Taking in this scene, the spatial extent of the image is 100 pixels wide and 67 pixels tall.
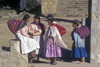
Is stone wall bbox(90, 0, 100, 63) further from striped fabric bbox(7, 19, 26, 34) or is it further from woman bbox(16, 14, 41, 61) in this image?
striped fabric bbox(7, 19, 26, 34)

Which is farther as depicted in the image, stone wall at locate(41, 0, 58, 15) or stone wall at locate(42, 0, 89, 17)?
stone wall at locate(41, 0, 58, 15)

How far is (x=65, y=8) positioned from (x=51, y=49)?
850 centimetres

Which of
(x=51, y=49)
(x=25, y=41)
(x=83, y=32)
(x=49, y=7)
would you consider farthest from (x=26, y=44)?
(x=49, y=7)

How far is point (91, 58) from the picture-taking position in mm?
6086

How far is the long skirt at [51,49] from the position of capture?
19.0 ft

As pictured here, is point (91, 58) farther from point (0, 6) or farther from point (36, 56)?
point (0, 6)

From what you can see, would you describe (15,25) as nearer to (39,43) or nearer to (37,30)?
(37,30)

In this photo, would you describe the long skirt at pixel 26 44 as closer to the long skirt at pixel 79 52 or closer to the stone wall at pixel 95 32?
the long skirt at pixel 79 52

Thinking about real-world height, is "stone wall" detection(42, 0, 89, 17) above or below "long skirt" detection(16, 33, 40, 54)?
above

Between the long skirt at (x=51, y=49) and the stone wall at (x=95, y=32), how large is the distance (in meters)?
1.04

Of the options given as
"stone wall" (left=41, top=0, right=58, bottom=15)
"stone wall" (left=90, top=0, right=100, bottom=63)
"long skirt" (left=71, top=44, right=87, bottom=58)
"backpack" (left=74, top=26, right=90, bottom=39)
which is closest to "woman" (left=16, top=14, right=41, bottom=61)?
"long skirt" (left=71, top=44, right=87, bottom=58)

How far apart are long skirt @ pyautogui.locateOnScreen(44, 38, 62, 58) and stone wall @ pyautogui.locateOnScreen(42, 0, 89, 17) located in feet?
25.5

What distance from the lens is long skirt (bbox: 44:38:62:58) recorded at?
5781mm

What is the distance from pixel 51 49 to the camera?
5797 millimetres
